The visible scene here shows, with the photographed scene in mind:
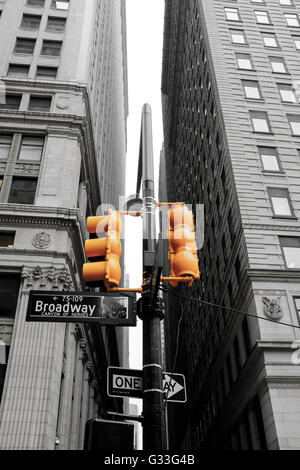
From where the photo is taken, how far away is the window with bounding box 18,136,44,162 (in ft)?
98.6

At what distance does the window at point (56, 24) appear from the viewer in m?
38.4

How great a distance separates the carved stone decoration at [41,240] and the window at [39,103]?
1181 centimetres

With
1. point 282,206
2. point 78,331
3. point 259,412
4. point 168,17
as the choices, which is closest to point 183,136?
point 168,17

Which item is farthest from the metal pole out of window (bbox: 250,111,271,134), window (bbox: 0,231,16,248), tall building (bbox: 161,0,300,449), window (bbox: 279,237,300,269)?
window (bbox: 250,111,271,134)

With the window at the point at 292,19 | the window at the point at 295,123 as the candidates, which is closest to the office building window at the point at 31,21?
the window at the point at 295,123

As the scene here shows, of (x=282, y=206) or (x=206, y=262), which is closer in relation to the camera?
(x=282, y=206)

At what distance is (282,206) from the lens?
29422mm

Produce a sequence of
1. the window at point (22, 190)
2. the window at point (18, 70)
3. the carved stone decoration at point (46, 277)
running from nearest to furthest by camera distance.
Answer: the carved stone decoration at point (46, 277) < the window at point (22, 190) < the window at point (18, 70)

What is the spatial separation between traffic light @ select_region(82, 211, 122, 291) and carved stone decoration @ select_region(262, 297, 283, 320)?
63.7ft

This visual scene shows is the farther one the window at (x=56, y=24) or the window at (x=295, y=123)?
the window at (x=56, y=24)

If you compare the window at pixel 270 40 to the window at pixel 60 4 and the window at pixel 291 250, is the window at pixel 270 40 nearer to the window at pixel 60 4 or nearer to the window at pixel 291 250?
the window at pixel 60 4

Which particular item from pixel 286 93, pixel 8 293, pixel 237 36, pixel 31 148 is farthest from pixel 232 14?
pixel 8 293
